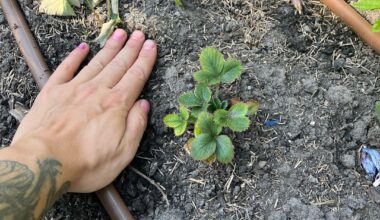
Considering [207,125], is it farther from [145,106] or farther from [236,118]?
[145,106]

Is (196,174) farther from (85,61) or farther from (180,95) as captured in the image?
(85,61)

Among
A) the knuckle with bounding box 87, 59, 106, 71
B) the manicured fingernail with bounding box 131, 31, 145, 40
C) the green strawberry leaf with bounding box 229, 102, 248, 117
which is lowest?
the green strawberry leaf with bounding box 229, 102, 248, 117

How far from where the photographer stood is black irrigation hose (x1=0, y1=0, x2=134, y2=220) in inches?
67.6

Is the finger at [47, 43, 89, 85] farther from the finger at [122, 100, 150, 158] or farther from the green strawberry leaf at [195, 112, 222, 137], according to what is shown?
the green strawberry leaf at [195, 112, 222, 137]

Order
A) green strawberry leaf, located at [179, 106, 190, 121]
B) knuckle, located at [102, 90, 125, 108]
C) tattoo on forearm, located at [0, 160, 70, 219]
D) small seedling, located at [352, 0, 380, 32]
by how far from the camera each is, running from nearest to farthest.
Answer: tattoo on forearm, located at [0, 160, 70, 219] < small seedling, located at [352, 0, 380, 32] < green strawberry leaf, located at [179, 106, 190, 121] < knuckle, located at [102, 90, 125, 108]

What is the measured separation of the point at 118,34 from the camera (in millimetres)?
1946

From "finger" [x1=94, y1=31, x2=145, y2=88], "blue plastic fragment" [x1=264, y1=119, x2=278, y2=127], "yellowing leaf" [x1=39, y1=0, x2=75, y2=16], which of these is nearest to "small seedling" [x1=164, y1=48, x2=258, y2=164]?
"blue plastic fragment" [x1=264, y1=119, x2=278, y2=127]

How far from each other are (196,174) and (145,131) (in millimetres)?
247

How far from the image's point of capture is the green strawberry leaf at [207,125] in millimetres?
1608

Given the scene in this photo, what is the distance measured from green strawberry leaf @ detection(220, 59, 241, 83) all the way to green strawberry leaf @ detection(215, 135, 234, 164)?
193 millimetres

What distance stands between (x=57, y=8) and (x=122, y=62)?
1.22 ft

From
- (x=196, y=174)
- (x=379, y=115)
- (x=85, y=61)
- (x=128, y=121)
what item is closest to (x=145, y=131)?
(x=128, y=121)

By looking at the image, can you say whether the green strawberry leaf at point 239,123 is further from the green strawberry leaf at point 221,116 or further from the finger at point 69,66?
the finger at point 69,66

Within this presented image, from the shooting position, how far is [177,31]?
6.44 ft
